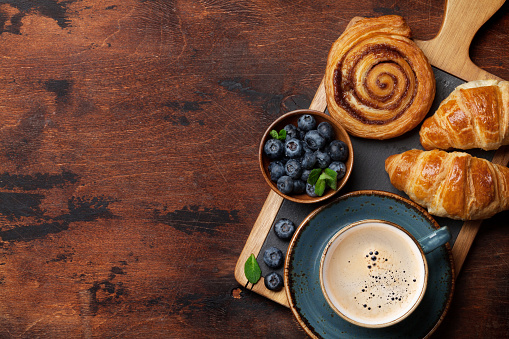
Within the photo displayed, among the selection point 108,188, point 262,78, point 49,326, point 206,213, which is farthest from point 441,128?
point 49,326

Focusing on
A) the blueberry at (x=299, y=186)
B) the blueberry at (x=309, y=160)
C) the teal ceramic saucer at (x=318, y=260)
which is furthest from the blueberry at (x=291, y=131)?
the teal ceramic saucer at (x=318, y=260)

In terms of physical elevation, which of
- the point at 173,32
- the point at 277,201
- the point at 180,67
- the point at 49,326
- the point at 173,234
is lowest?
the point at 49,326

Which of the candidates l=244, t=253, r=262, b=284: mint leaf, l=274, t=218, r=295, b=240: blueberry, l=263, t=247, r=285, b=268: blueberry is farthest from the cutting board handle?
l=244, t=253, r=262, b=284: mint leaf

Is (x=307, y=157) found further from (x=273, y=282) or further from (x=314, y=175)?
(x=273, y=282)

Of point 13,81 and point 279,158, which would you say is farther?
point 13,81

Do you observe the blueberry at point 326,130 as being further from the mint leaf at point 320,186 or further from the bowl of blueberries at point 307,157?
the mint leaf at point 320,186

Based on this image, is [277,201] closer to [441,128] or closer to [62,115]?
[441,128]

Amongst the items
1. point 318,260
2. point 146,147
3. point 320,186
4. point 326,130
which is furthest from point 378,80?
point 146,147
